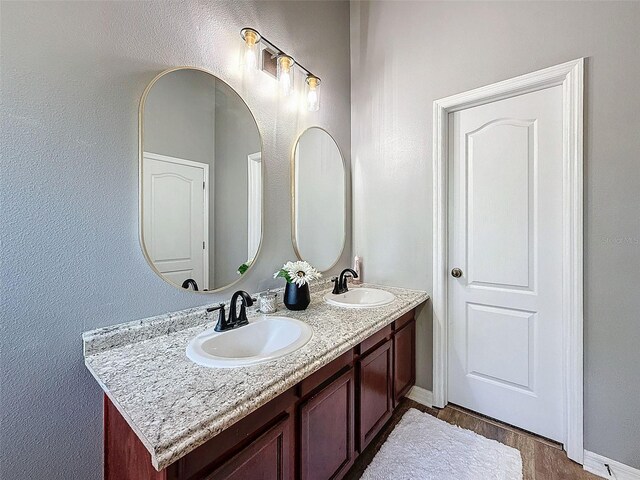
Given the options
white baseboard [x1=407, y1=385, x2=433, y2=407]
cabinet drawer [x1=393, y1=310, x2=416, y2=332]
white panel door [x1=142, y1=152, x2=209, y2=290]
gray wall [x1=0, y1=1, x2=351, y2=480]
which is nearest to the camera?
gray wall [x1=0, y1=1, x2=351, y2=480]

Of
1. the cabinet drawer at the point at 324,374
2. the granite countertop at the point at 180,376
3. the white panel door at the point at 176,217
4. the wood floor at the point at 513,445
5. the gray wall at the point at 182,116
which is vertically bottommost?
the wood floor at the point at 513,445

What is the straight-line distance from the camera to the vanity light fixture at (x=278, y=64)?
4.97 ft

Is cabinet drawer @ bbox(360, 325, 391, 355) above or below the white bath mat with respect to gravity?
above

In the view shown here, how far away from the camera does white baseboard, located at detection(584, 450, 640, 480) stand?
4.55 ft

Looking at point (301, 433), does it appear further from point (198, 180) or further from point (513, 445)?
point (513, 445)

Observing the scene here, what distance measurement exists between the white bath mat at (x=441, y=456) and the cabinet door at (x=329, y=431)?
32 cm

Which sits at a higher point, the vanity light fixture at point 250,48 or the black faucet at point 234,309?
the vanity light fixture at point 250,48

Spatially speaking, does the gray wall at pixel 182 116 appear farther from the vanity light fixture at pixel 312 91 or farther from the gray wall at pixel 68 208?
the vanity light fixture at pixel 312 91

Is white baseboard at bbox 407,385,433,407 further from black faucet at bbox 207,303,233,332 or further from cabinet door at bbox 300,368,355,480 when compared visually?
black faucet at bbox 207,303,233,332

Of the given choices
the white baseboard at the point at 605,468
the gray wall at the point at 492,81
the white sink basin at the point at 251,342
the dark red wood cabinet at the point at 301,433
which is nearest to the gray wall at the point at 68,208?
the dark red wood cabinet at the point at 301,433

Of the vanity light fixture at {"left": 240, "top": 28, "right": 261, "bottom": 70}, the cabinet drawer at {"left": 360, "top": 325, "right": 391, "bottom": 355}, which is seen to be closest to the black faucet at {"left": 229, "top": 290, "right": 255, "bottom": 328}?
the cabinet drawer at {"left": 360, "top": 325, "right": 391, "bottom": 355}

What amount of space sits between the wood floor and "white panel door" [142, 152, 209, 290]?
1.34 meters

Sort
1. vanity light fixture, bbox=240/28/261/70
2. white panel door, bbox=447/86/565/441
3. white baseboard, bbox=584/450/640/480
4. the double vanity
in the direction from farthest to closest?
white panel door, bbox=447/86/565/441 → vanity light fixture, bbox=240/28/261/70 → white baseboard, bbox=584/450/640/480 → the double vanity

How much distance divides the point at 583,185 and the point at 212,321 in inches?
78.7
